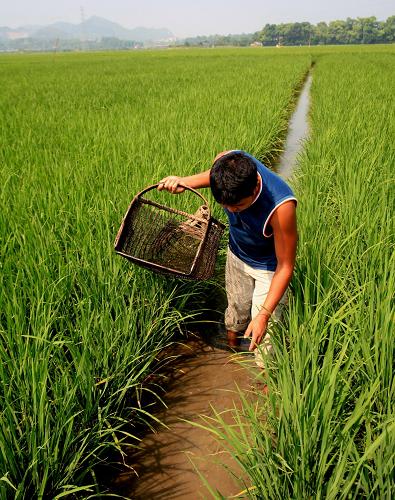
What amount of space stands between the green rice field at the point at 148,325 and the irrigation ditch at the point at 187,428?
79mm

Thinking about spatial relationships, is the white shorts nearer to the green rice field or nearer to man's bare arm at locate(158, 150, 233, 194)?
the green rice field

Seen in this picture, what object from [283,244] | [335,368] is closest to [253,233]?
[283,244]

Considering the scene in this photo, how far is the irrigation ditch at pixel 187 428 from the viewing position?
1.43m

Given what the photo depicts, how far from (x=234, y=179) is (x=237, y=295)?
79cm

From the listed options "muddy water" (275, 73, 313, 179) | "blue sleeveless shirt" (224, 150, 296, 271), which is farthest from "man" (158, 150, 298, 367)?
"muddy water" (275, 73, 313, 179)

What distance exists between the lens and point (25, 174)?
3.09 meters

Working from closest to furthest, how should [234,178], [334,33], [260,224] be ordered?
[234,178] < [260,224] < [334,33]

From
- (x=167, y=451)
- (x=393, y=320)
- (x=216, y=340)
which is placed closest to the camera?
(x=393, y=320)

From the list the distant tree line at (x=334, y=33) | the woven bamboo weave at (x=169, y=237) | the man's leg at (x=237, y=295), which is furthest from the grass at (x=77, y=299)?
the distant tree line at (x=334, y=33)

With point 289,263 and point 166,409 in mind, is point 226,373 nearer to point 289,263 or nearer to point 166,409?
point 166,409

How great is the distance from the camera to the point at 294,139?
6332 mm

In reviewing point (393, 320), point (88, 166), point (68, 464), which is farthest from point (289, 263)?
point (88, 166)

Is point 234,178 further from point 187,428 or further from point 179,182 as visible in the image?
point 187,428

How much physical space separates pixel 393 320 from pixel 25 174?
2.71 meters
